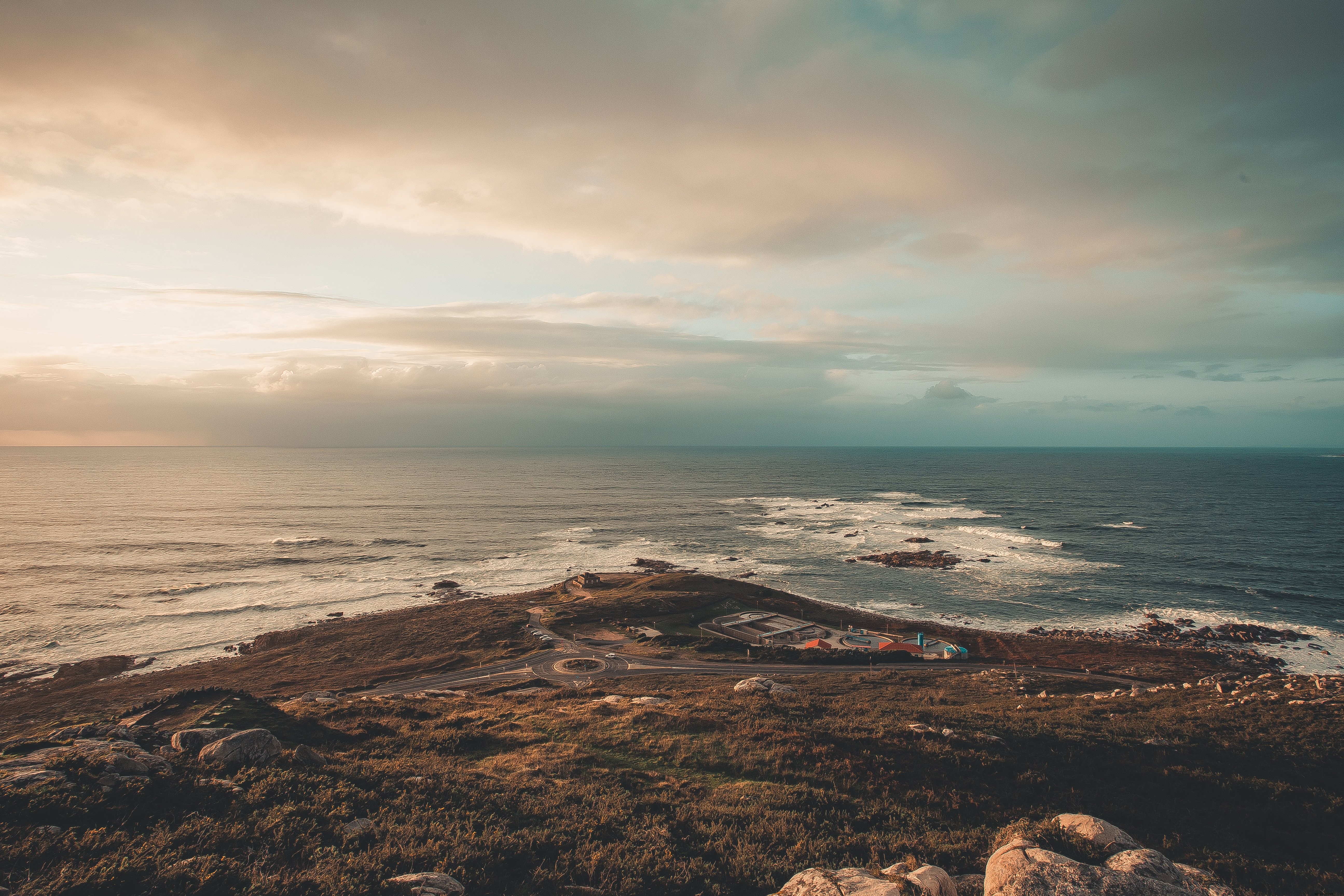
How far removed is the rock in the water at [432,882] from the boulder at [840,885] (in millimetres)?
6533

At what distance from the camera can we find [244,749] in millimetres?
18109

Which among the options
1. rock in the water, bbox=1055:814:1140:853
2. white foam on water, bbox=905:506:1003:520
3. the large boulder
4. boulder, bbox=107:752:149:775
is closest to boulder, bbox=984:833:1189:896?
the large boulder

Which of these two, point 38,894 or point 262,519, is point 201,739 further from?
point 262,519

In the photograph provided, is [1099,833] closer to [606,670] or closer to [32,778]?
[32,778]

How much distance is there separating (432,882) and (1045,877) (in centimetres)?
1178

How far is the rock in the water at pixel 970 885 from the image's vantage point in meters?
11.4

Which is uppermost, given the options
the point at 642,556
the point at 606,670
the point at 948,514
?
the point at 948,514

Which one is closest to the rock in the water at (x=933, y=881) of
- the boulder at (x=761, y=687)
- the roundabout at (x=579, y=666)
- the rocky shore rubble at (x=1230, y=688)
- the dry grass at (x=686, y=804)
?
the dry grass at (x=686, y=804)

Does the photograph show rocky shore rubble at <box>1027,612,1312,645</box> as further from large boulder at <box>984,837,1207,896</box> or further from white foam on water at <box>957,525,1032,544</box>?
large boulder at <box>984,837,1207,896</box>

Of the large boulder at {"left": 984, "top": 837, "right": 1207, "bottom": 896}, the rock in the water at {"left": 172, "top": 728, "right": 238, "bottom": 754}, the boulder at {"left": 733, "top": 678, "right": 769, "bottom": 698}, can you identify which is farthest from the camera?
the boulder at {"left": 733, "top": 678, "right": 769, "bottom": 698}

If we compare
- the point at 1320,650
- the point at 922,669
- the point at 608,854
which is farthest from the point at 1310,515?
the point at 608,854

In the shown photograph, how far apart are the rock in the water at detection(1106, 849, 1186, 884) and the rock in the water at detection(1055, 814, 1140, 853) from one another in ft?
2.73

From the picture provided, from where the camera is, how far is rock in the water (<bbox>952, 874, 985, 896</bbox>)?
11.4 metres

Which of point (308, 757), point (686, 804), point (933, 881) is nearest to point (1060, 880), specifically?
point (933, 881)
